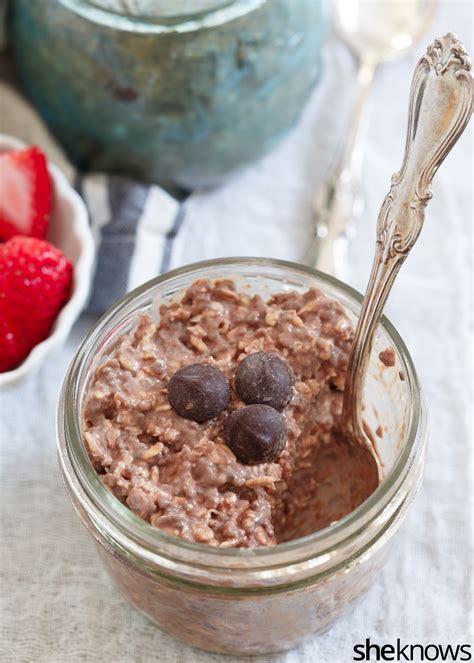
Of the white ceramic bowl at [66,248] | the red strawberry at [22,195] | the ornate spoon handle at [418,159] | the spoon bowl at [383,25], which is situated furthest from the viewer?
the spoon bowl at [383,25]

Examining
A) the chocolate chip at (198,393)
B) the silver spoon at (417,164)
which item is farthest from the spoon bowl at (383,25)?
the chocolate chip at (198,393)

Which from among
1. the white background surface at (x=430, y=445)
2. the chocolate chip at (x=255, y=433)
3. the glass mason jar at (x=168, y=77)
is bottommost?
the white background surface at (x=430, y=445)

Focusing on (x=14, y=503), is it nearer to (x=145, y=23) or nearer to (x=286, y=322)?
(x=286, y=322)

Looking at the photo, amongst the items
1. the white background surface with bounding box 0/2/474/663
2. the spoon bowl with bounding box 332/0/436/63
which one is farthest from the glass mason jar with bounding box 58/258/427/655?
the spoon bowl with bounding box 332/0/436/63

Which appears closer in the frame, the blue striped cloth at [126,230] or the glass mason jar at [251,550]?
the glass mason jar at [251,550]

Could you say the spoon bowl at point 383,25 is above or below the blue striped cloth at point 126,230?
above

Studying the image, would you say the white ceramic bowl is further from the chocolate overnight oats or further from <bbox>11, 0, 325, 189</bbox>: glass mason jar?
the chocolate overnight oats

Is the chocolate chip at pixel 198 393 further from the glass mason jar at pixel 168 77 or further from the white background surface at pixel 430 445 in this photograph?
the glass mason jar at pixel 168 77

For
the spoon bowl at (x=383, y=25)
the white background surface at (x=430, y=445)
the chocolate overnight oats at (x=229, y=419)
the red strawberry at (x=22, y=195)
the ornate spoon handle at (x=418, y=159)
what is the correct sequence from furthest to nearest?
1. the spoon bowl at (x=383, y=25)
2. the red strawberry at (x=22, y=195)
3. the white background surface at (x=430, y=445)
4. the chocolate overnight oats at (x=229, y=419)
5. the ornate spoon handle at (x=418, y=159)
